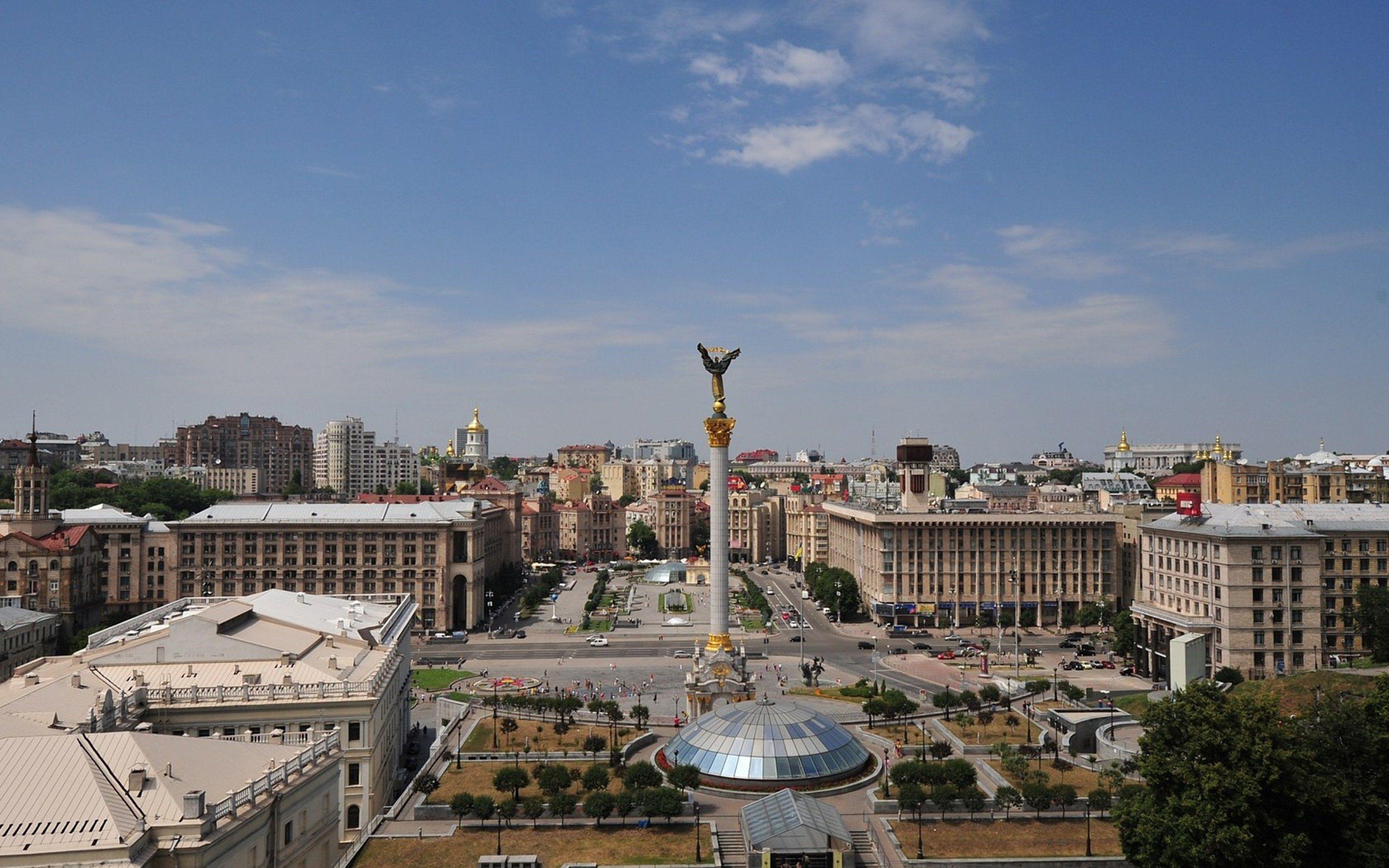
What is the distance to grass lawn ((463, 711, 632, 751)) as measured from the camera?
201ft

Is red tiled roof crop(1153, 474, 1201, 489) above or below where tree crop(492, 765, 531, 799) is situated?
above

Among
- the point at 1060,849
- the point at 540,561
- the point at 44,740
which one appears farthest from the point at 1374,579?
the point at 540,561

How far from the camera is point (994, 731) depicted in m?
64.9

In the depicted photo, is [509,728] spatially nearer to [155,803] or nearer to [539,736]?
[539,736]

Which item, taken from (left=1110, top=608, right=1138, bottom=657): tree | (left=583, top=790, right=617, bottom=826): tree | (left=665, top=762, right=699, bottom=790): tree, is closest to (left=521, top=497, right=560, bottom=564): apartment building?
(left=1110, top=608, right=1138, bottom=657): tree

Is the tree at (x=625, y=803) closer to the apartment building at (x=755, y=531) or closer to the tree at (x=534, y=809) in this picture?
the tree at (x=534, y=809)

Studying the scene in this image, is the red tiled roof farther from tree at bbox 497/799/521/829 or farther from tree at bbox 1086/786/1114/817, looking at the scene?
tree at bbox 497/799/521/829

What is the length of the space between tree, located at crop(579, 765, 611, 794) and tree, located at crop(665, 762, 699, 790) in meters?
3.22

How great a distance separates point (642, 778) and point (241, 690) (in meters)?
18.8

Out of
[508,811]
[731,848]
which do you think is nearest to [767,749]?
[731,848]

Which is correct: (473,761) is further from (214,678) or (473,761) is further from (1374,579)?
(1374,579)

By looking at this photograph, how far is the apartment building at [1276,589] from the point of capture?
7869 cm

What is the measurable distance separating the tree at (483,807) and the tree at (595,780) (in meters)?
4.45

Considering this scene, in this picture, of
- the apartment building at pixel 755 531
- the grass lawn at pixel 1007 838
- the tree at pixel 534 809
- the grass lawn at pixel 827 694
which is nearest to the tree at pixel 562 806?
the tree at pixel 534 809
